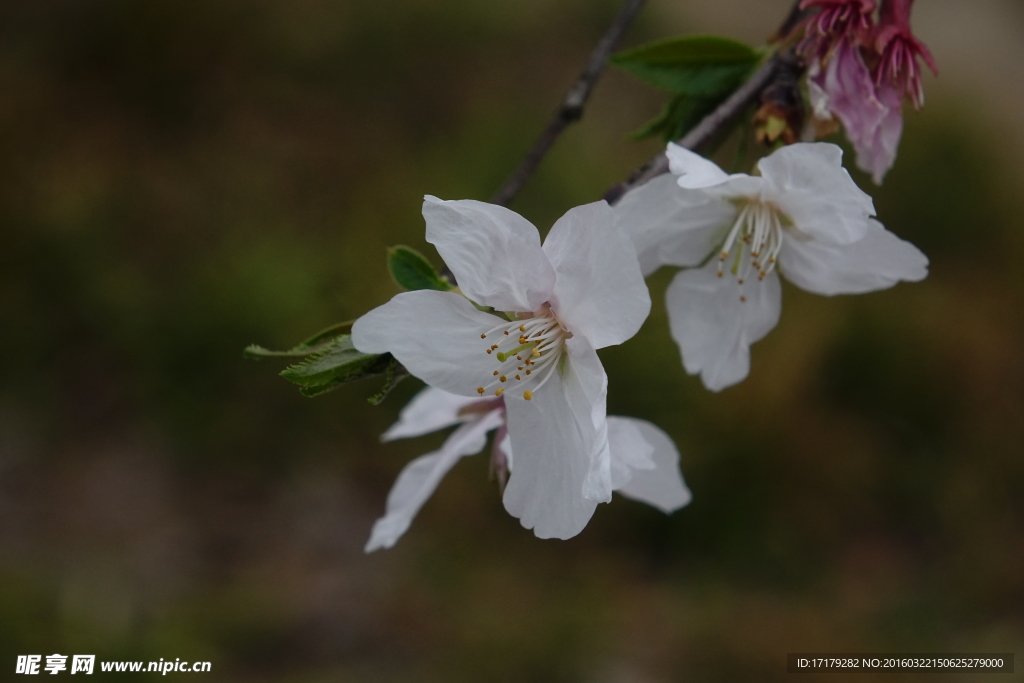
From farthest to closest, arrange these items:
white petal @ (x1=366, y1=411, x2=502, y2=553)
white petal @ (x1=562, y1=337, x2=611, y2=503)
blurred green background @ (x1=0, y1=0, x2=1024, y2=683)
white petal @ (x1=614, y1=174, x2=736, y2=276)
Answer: blurred green background @ (x1=0, y1=0, x2=1024, y2=683)
white petal @ (x1=366, y1=411, x2=502, y2=553)
white petal @ (x1=614, y1=174, x2=736, y2=276)
white petal @ (x1=562, y1=337, x2=611, y2=503)

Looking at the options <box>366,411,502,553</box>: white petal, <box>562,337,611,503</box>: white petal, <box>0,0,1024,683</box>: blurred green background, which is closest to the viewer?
<box>562,337,611,503</box>: white petal

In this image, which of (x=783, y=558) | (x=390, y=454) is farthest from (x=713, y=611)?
(x=390, y=454)

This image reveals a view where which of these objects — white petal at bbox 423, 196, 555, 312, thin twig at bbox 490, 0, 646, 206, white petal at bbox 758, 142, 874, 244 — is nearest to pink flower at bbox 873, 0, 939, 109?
white petal at bbox 758, 142, 874, 244

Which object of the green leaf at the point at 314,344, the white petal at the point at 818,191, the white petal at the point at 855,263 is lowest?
the green leaf at the point at 314,344

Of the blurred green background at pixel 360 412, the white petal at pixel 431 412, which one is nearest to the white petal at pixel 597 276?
the white petal at pixel 431 412

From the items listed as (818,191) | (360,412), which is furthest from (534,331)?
(360,412)

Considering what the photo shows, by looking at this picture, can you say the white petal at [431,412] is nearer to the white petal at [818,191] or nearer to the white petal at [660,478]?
the white petal at [660,478]

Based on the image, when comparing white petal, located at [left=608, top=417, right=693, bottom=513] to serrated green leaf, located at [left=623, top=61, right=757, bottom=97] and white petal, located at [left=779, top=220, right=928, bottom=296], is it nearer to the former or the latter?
white petal, located at [left=779, top=220, right=928, bottom=296]
